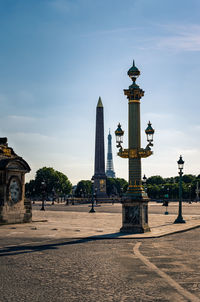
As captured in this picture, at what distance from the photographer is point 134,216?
19562 millimetres

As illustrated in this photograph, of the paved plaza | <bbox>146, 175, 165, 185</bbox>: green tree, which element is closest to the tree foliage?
<bbox>146, 175, 165, 185</bbox>: green tree

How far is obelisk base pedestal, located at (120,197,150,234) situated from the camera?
19.4 m

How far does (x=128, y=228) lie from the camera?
19.5m

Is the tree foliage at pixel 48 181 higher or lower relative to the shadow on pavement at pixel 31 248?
higher

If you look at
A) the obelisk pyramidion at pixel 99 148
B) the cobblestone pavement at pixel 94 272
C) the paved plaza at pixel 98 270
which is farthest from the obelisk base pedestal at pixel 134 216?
the obelisk pyramidion at pixel 99 148

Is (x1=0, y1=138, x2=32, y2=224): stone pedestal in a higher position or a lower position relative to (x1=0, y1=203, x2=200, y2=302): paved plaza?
higher

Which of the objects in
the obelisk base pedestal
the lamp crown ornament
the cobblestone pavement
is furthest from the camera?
the lamp crown ornament

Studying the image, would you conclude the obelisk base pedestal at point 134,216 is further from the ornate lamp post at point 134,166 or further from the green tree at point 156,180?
the green tree at point 156,180

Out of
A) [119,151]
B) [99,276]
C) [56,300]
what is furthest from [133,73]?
[56,300]

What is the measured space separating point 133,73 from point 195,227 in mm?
10445

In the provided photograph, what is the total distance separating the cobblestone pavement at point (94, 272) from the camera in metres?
7.52

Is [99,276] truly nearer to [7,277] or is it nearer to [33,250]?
[7,277]

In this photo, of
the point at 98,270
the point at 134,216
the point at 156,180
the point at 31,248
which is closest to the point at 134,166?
the point at 134,216

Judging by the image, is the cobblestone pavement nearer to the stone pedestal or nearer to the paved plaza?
the paved plaza
